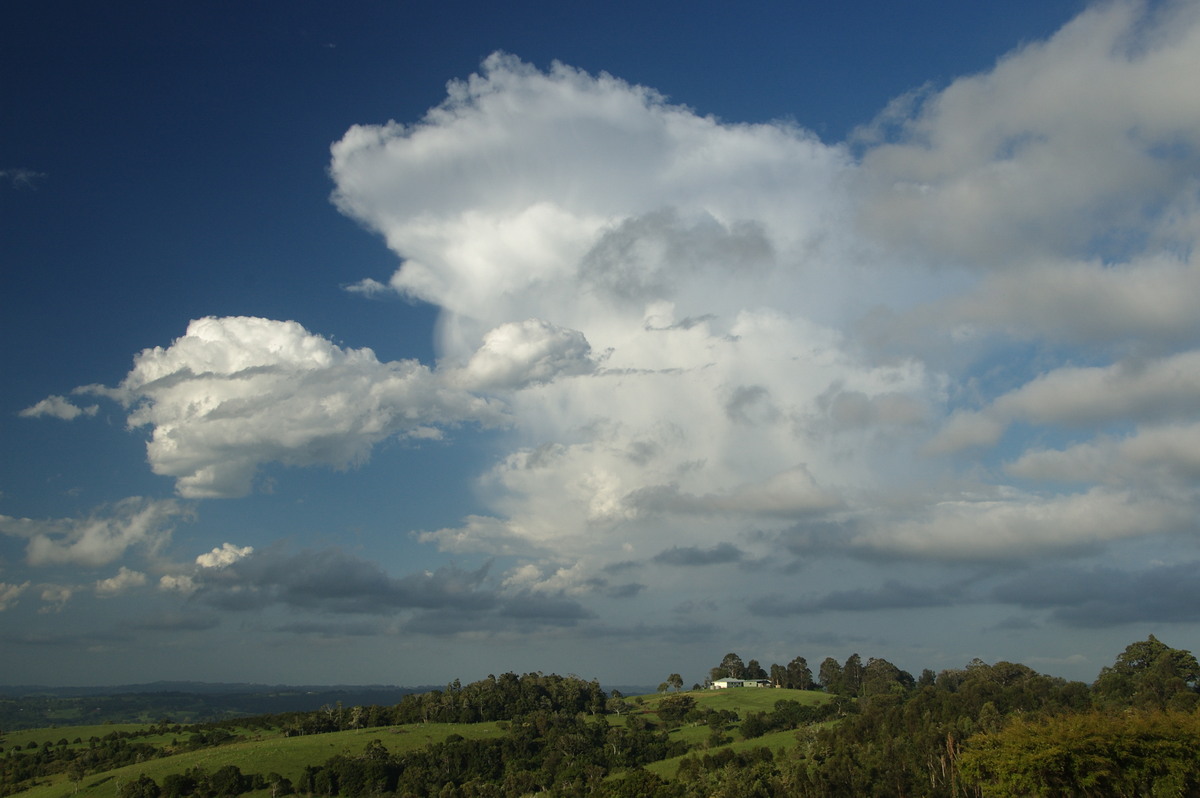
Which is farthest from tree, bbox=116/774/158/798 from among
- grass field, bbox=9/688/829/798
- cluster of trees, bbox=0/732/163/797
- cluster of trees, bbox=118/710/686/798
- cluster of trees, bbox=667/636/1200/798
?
cluster of trees, bbox=667/636/1200/798

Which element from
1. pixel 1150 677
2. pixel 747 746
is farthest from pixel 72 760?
pixel 1150 677

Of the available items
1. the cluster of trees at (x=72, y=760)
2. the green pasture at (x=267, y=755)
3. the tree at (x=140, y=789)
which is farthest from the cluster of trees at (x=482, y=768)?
the cluster of trees at (x=72, y=760)

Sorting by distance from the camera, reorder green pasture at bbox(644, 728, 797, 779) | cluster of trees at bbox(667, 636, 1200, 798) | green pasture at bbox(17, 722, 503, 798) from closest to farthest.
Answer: cluster of trees at bbox(667, 636, 1200, 798)
green pasture at bbox(17, 722, 503, 798)
green pasture at bbox(644, 728, 797, 779)

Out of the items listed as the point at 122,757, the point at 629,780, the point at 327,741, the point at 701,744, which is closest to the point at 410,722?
the point at 327,741

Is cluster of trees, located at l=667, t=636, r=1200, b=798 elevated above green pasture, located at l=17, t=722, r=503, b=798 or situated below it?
above

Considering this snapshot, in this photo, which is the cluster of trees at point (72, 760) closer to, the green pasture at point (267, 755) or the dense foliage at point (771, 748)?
the dense foliage at point (771, 748)

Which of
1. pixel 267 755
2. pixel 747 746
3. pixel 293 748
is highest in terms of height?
pixel 267 755

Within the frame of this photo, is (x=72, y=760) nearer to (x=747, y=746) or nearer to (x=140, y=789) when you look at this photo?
(x=140, y=789)

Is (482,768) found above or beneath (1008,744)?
beneath

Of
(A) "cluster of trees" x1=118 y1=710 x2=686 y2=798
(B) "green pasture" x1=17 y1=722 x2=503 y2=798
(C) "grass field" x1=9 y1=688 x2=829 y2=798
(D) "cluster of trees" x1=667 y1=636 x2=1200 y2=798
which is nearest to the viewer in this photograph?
(D) "cluster of trees" x1=667 y1=636 x2=1200 y2=798

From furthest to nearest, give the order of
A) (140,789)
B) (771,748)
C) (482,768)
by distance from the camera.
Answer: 1. (482,768)
2. (771,748)
3. (140,789)

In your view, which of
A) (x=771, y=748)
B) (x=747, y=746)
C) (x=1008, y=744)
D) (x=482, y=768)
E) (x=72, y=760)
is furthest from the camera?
(x=72, y=760)

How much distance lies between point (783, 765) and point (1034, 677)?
294 feet

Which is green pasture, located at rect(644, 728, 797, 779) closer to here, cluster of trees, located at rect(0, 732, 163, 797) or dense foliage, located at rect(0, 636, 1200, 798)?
dense foliage, located at rect(0, 636, 1200, 798)
